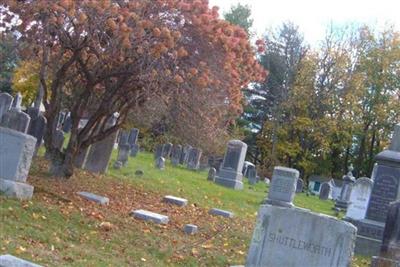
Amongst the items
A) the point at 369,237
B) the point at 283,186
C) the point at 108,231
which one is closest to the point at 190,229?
the point at 108,231

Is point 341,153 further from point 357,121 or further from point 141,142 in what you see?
point 141,142

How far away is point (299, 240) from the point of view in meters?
7.03

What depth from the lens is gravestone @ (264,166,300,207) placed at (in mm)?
17703

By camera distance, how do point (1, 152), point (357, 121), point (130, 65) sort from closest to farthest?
1. point (1, 152)
2. point (130, 65)
3. point (357, 121)

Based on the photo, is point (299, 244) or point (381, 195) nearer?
point (299, 244)

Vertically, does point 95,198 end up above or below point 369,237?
below

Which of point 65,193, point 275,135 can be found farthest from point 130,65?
point 275,135

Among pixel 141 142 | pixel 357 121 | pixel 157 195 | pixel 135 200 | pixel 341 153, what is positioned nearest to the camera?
pixel 135 200

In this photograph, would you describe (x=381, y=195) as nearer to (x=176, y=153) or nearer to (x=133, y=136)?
(x=133, y=136)

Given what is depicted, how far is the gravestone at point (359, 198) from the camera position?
18.3 metres

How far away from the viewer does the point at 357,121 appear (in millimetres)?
44562

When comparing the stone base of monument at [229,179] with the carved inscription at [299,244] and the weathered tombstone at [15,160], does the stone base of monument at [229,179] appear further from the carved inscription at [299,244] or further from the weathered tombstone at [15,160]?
the carved inscription at [299,244]

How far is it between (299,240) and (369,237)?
7291mm

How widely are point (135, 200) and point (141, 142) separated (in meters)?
26.7
